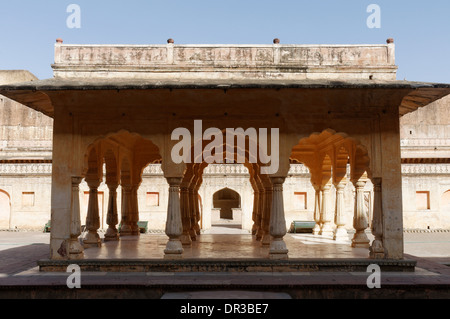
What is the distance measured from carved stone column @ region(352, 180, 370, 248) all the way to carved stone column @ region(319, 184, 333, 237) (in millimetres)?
1811

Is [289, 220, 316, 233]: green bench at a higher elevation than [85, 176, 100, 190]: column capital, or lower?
lower

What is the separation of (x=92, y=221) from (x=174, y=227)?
3.83 m

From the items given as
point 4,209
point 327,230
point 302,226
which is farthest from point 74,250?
point 4,209

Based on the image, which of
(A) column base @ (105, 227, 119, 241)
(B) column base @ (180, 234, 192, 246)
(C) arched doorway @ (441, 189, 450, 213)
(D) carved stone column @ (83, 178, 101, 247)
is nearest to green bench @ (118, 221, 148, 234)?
(A) column base @ (105, 227, 119, 241)

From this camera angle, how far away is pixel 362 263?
8.61 m

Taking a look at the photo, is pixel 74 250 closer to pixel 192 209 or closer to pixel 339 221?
pixel 192 209

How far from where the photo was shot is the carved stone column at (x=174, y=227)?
880 centimetres

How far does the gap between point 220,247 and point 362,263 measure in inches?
144

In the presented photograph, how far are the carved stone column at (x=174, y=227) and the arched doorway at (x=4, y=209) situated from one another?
15.8m

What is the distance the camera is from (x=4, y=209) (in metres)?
22.1

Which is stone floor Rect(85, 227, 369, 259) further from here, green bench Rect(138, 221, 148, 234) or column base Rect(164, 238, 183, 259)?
green bench Rect(138, 221, 148, 234)

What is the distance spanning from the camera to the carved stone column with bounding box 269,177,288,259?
28.8 feet

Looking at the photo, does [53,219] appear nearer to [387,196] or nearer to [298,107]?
[298,107]
